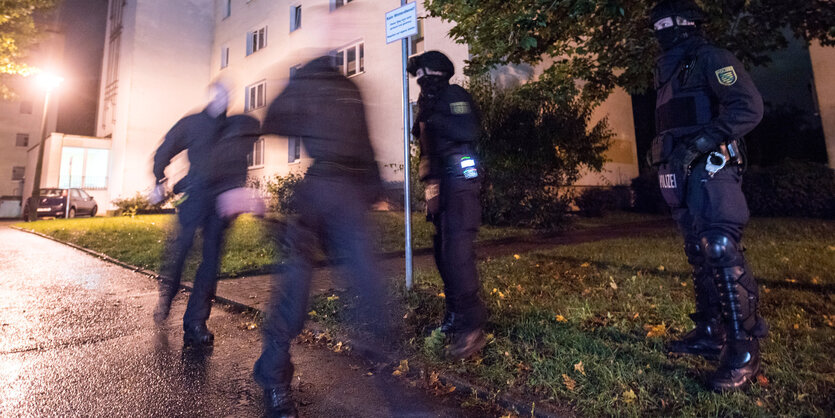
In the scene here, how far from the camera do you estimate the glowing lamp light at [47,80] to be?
1839cm

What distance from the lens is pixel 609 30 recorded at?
6.63 meters

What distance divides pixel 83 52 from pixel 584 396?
38499 mm

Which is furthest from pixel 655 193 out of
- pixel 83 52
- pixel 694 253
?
pixel 83 52

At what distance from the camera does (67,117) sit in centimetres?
3050

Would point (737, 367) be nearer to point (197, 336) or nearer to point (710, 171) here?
point (710, 171)

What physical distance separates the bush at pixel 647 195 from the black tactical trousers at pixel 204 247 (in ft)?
56.2

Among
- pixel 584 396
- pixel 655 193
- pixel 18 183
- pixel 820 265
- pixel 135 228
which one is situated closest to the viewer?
pixel 584 396

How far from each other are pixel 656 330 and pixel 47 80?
24.4 meters

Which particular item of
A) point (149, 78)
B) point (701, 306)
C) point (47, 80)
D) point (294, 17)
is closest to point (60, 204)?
point (47, 80)

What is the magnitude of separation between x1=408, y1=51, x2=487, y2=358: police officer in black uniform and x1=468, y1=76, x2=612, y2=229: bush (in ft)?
23.5

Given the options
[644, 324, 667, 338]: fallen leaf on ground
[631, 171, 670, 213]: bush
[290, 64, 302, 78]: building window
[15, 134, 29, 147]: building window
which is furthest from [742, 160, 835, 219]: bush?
[15, 134, 29, 147]: building window

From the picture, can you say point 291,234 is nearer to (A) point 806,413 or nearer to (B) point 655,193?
(A) point 806,413

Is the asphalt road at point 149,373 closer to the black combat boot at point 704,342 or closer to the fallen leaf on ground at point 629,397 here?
the fallen leaf on ground at point 629,397

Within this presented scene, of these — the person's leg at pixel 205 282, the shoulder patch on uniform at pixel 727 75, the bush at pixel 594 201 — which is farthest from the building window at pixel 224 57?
the shoulder patch on uniform at pixel 727 75
